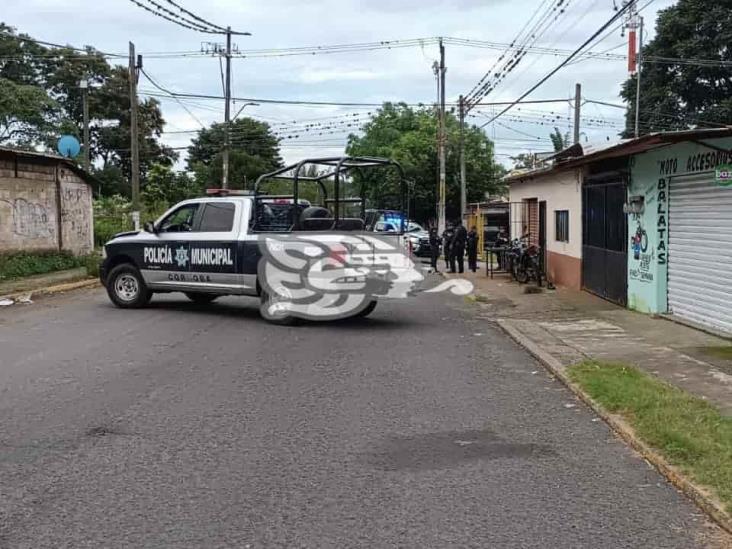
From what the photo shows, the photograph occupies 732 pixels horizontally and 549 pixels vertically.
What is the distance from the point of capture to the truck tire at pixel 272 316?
1225cm

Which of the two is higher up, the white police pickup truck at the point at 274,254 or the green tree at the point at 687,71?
the green tree at the point at 687,71

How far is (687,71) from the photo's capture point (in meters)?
36.2

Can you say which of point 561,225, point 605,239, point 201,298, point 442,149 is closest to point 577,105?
point 442,149

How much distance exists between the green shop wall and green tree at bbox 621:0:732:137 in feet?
76.9

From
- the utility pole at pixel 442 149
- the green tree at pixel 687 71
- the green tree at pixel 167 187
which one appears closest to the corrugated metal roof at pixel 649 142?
the utility pole at pixel 442 149

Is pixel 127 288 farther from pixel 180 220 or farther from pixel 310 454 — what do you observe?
pixel 310 454

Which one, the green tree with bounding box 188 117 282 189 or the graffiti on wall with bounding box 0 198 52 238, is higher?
the green tree with bounding box 188 117 282 189

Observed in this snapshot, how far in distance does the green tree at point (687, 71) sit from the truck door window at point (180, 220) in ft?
90.4

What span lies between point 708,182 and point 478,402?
5987mm

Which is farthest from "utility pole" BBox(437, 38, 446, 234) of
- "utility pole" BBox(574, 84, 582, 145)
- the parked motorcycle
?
the parked motorcycle

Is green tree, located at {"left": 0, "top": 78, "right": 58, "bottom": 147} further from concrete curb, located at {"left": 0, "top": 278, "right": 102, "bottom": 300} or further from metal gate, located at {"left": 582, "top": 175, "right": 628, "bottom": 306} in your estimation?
metal gate, located at {"left": 582, "top": 175, "right": 628, "bottom": 306}

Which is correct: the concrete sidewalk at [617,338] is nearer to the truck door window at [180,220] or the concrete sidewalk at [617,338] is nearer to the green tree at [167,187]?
the truck door window at [180,220]

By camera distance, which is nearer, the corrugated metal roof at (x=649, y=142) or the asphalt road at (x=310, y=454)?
the asphalt road at (x=310, y=454)

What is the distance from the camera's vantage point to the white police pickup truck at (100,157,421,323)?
1178 centimetres
